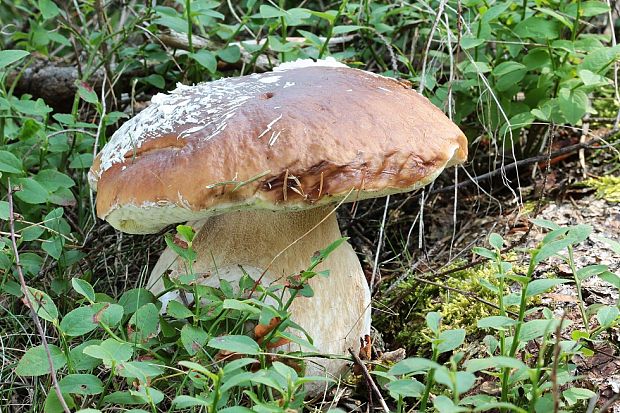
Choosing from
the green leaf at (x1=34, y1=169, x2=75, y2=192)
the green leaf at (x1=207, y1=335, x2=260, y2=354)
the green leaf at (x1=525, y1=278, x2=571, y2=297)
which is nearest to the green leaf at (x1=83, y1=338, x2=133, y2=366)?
the green leaf at (x1=207, y1=335, x2=260, y2=354)

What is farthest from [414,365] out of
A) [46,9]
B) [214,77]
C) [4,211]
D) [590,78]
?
[46,9]

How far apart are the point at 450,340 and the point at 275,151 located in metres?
0.63

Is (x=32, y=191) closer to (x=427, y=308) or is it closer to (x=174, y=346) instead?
(x=174, y=346)

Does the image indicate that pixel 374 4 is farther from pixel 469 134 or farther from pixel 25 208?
pixel 25 208

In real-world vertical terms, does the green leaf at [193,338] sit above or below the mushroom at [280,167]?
below

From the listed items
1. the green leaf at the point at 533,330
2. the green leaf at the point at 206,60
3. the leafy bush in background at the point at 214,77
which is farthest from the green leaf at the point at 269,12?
the green leaf at the point at 533,330

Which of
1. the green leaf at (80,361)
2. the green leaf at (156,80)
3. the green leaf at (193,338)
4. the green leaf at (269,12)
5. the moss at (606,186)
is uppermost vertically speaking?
the green leaf at (269,12)

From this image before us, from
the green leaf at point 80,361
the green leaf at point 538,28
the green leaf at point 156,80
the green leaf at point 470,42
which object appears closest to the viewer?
the green leaf at point 80,361

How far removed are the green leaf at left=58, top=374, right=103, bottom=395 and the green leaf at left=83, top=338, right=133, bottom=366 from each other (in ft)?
0.22

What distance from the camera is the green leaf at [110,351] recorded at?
137cm

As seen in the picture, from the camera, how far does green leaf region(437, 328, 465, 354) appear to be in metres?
1.33

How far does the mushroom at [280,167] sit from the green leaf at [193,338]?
0.30 metres

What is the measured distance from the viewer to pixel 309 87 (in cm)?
182

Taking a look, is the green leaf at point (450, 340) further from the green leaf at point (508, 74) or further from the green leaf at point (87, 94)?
the green leaf at point (87, 94)
